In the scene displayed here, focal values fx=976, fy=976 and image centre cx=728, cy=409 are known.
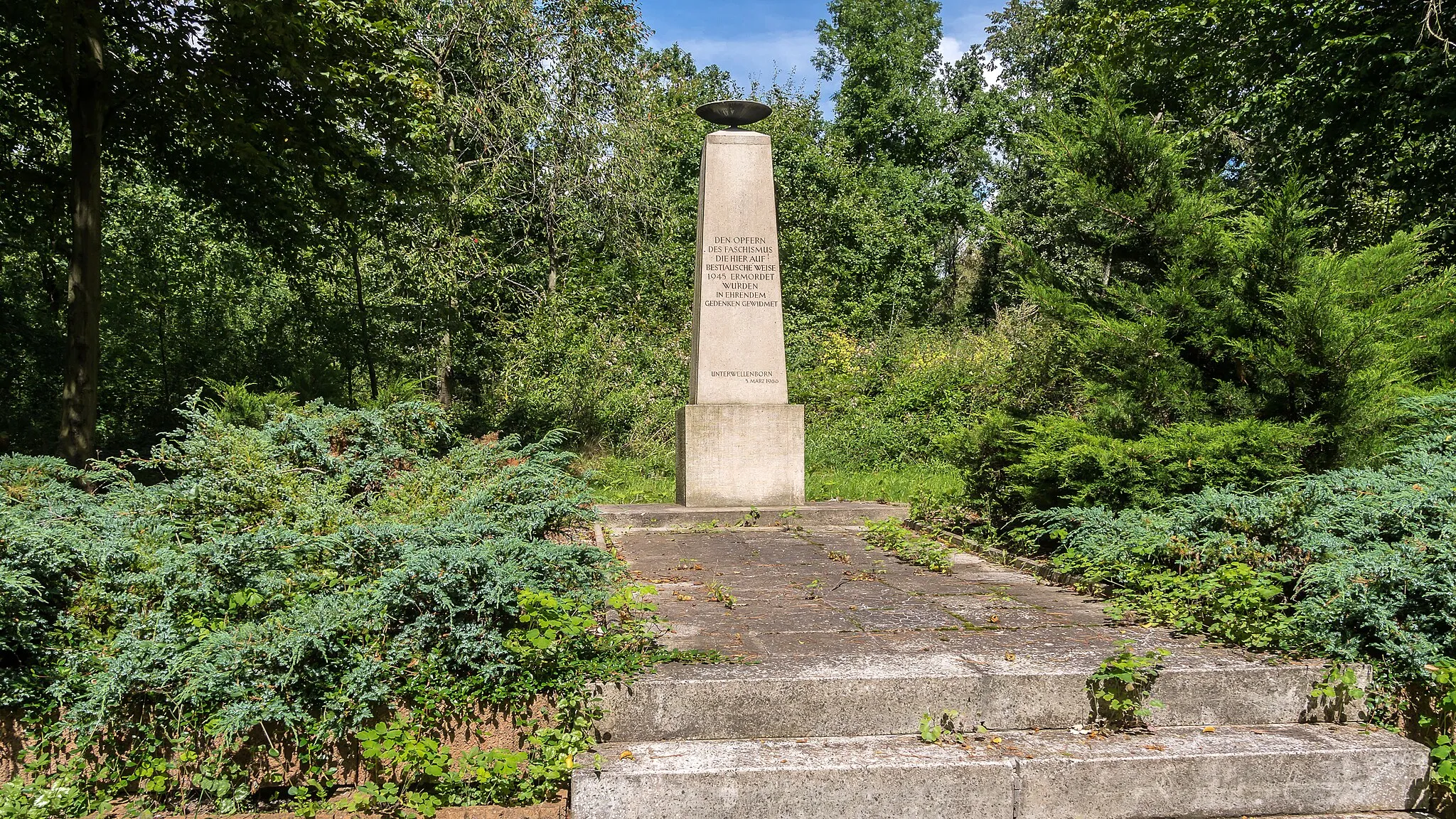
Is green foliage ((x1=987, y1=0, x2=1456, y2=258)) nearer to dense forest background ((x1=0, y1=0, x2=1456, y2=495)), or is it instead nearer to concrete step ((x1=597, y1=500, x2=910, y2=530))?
dense forest background ((x1=0, y1=0, x2=1456, y2=495))

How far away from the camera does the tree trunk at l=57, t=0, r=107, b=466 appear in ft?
28.3

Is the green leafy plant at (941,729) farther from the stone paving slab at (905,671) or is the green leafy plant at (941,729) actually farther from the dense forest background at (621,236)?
the dense forest background at (621,236)

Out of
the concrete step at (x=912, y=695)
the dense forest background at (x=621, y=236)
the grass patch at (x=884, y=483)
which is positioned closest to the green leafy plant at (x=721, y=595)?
the concrete step at (x=912, y=695)

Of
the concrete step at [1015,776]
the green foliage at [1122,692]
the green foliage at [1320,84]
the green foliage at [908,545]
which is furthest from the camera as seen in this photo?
the green foliage at [1320,84]

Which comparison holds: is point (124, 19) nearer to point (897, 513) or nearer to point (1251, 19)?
point (897, 513)

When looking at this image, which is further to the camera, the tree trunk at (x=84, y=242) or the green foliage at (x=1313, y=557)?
the tree trunk at (x=84, y=242)

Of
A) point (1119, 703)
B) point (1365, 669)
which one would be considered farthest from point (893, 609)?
point (1365, 669)

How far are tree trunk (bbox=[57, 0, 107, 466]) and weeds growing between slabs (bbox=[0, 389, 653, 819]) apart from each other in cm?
581

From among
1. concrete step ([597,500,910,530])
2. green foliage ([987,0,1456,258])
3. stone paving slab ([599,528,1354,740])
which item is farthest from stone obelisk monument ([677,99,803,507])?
green foliage ([987,0,1456,258])

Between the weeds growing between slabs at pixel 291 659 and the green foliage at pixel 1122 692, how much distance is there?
1.59m

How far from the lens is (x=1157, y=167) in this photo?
6.18m

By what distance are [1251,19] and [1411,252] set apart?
942cm

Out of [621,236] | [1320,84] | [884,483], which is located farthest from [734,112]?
[621,236]

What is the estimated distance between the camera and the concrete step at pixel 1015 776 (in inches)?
116
